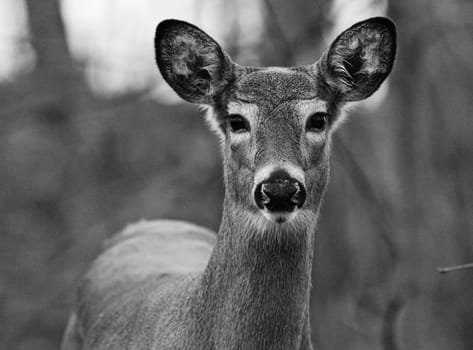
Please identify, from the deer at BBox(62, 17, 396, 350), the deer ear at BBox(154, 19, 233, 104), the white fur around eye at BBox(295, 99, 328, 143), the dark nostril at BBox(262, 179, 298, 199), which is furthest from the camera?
the deer ear at BBox(154, 19, 233, 104)

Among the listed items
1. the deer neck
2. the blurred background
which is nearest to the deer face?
the deer neck

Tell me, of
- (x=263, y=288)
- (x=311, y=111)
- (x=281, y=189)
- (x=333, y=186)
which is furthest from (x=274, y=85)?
(x=333, y=186)

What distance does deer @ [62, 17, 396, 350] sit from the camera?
531 centimetres

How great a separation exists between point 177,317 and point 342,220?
6.98m

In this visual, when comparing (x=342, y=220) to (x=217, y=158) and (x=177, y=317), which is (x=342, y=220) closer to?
(x=217, y=158)

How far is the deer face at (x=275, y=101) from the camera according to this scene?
513 centimetres

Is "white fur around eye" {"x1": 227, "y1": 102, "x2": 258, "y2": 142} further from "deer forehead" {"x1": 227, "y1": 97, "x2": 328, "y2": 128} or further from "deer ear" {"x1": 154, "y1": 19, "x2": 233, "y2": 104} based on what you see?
"deer ear" {"x1": 154, "y1": 19, "x2": 233, "y2": 104}

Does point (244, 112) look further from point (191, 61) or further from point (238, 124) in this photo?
point (191, 61)

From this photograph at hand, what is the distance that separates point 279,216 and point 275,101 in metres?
0.72

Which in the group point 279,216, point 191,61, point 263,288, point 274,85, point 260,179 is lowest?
point 263,288

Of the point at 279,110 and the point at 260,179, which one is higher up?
the point at 279,110

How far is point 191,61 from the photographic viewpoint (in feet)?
19.5

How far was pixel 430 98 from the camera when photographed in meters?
11.8

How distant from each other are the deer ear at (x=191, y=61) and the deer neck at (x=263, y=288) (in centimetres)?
85
